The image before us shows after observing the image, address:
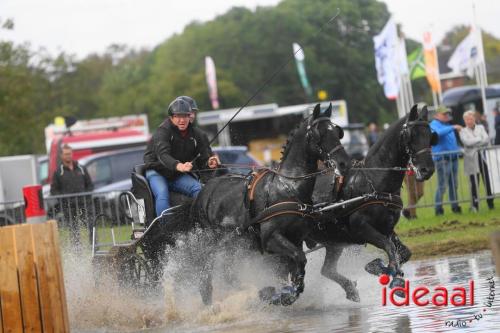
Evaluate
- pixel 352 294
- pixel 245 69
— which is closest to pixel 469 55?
pixel 352 294

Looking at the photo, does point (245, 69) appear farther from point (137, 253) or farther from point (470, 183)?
point (137, 253)

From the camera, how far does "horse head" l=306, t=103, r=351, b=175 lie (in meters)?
11.5

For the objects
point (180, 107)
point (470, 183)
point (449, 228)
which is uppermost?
point (180, 107)

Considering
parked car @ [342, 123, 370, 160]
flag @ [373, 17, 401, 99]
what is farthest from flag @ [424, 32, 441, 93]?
parked car @ [342, 123, 370, 160]

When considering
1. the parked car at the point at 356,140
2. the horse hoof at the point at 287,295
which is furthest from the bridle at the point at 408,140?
the parked car at the point at 356,140

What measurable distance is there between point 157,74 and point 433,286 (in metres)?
103

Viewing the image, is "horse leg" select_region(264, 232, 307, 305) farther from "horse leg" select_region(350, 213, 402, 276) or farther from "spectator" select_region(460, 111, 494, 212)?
"spectator" select_region(460, 111, 494, 212)

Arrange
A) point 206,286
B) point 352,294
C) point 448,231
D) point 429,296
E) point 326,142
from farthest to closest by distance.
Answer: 1. point 448,231
2. point 206,286
3. point 352,294
4. point 429,296
5. point 326,142

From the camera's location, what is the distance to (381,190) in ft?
41.8

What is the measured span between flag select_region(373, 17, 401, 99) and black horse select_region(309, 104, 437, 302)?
23.4 meters

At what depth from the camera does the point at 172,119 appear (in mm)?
13375

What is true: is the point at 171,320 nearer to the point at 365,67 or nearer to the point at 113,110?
the point at 365,67

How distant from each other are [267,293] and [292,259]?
1.49 feet

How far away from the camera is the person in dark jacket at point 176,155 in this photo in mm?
13219
